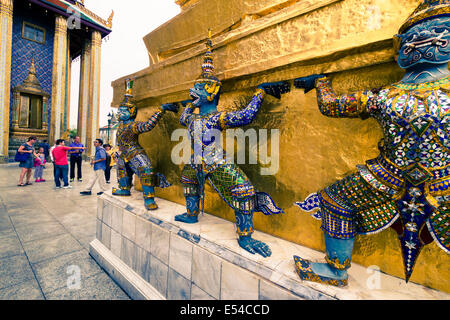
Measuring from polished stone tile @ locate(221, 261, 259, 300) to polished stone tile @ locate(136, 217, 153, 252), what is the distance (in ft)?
3.14

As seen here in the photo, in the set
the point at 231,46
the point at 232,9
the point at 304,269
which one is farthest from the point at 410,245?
the point at 232,9

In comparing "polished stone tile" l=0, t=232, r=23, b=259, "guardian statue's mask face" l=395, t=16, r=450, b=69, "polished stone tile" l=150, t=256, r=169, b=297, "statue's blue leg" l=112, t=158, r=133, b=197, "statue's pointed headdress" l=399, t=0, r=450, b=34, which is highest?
"statue's pointed headdress" l=399, t=0, r=450, b=34

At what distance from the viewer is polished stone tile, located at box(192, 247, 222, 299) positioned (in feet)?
4.63

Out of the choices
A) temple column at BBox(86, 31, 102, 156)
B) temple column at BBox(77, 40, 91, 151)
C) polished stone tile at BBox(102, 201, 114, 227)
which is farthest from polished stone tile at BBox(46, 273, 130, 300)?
temple column at BBox(77, 40, 91, 151)

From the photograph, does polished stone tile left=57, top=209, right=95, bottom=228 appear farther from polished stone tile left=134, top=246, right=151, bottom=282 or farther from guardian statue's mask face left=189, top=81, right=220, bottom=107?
guardian statue's mask face left=189, top=81, right=220, bottom=107

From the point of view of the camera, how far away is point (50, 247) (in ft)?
9.27

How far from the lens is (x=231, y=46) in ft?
5.98

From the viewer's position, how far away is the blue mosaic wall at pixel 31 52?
13023 mm

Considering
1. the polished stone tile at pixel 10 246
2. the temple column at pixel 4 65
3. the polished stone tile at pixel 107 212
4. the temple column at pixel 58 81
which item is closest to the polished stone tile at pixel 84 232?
the polished stone tile at pixel 10 246

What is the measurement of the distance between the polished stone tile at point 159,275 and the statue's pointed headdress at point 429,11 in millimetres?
2263

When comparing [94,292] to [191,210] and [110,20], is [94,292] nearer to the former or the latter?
[191,210]

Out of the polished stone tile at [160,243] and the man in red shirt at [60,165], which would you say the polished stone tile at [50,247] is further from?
the man in red shirt at [60,165]

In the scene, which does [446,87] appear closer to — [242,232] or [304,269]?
[304,269]

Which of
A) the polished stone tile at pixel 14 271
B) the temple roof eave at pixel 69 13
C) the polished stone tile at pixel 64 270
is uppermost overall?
the temple roof eave at pixel 69 13
